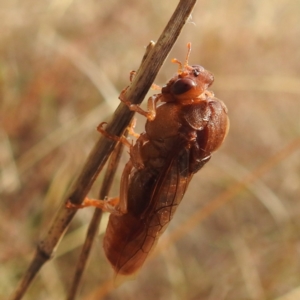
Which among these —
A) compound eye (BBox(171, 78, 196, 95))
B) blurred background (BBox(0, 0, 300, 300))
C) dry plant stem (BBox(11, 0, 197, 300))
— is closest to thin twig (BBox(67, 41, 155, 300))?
dry plant stem (BBox(11, 0, 197, 300))

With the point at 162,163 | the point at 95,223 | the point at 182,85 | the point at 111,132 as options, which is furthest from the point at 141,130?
the point at 111,132

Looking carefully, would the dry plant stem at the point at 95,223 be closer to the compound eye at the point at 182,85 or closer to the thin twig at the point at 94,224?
the thin twig at the point at 94,224

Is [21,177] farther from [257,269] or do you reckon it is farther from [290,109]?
[290,109]

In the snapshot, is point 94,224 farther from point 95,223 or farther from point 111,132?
point 111,132

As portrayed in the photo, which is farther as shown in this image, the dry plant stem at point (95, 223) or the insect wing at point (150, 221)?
the insect wing at point (150, 221)

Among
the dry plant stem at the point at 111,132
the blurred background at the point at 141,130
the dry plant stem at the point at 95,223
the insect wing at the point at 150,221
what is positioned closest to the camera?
the dry plant stem at the point at 111,132

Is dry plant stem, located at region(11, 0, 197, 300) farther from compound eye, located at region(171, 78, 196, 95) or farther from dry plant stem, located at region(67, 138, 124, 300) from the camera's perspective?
compound eye, located at region(171, 78, 196, 95)

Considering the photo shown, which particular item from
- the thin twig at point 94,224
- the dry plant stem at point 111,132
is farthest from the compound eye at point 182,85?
the dry plant stem at point 111,132
